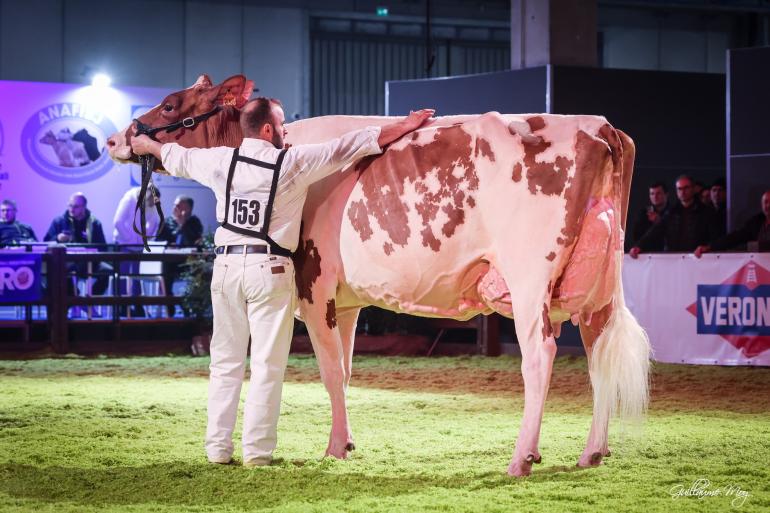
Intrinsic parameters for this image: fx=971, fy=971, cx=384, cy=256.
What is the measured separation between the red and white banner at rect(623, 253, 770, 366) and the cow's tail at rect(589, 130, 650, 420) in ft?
17.0

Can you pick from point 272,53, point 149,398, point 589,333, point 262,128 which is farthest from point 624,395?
point 272,53

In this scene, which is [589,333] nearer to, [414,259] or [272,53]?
[414,259]

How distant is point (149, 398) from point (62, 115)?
32.0 feet

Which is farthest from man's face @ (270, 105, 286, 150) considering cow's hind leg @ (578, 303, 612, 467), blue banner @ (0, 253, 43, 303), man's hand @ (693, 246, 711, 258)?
blue banner @ (0, 253, 43, 303)

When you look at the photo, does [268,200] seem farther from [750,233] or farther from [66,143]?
[66,143]

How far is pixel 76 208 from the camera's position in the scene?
14.9 m

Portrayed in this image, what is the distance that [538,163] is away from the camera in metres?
5.12

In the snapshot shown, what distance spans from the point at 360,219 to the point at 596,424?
1739mm

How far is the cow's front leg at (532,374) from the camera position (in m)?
4.95

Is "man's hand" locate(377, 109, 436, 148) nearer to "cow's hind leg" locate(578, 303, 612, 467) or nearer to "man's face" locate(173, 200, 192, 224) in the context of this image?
"cow's hind leg" locate(578, 303, 612, 467)

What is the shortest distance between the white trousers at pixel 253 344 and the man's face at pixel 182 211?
9798 millimetres

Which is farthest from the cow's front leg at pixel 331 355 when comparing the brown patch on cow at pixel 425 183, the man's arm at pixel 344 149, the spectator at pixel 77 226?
the spectator at pixel 77 226

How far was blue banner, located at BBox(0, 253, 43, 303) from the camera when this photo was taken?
12758 mm

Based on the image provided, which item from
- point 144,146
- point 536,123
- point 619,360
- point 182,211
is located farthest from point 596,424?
point 182,211
